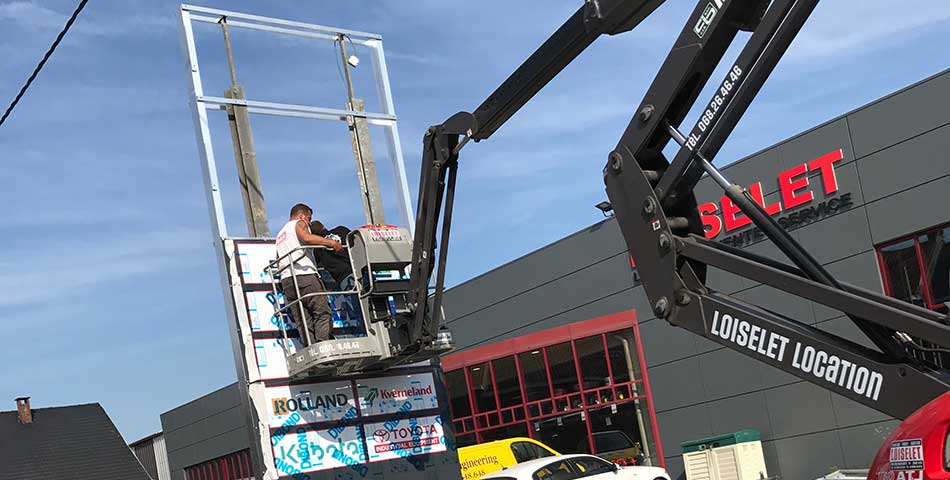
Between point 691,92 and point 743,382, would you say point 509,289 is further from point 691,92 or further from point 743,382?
point 691,92

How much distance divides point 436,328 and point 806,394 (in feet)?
→ 46.4

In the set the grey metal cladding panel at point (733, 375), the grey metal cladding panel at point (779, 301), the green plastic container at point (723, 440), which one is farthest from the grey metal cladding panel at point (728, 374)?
the grey metal cladding panel at point (779, 301)

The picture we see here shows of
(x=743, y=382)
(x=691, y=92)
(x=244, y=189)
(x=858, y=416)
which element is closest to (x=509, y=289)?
(x=743, y=382)

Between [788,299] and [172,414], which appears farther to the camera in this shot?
[172,414]

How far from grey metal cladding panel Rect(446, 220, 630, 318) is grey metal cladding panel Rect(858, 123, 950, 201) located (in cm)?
676

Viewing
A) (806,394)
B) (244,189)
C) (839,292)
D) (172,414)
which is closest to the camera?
(839,292)

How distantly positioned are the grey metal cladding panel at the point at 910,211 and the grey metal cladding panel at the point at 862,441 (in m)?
3.62

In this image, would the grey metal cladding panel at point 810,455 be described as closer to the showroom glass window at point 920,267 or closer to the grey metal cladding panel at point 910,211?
the showroom glass window at point 920,267

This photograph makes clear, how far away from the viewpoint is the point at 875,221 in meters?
21.3

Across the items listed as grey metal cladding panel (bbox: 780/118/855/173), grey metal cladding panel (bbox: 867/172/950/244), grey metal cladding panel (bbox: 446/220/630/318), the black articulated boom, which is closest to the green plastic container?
grey metal cladding panel (bbox: 446/220/630/318)

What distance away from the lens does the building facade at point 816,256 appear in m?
20.5

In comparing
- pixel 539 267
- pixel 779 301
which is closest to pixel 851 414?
pixel 779 301

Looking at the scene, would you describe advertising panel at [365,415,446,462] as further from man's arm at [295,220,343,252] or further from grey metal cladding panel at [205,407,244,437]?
grey metal cladding panel at [205,407,244,437]

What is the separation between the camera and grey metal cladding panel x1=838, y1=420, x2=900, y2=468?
21.3 metres
